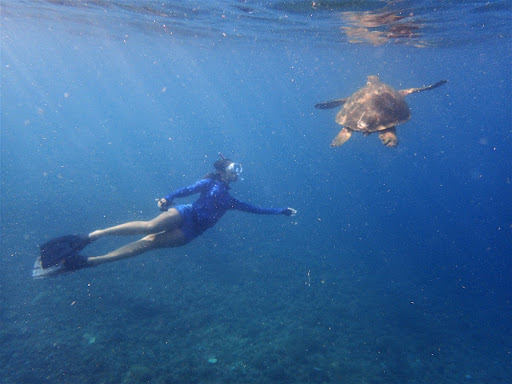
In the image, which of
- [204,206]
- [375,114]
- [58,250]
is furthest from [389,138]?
[58,250]

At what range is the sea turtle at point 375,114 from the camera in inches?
289

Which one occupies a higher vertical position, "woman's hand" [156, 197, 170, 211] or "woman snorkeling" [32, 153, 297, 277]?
"woman's hand" [156, 197, 170, 211]

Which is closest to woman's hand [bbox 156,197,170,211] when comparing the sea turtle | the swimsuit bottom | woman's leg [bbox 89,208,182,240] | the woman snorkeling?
the woman snorkeling

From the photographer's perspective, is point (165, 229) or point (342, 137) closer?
point (165, 229)

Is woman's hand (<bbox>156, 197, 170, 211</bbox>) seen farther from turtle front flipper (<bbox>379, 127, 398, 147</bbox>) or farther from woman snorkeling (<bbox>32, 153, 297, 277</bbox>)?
turtle front flipper (<bbox>379, 127, 398, 147</bbox>)

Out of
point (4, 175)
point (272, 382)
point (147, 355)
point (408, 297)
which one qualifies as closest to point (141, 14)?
point (4, 175)

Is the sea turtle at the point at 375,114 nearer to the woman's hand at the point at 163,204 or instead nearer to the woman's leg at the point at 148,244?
the woman's hand at the point at 163,204

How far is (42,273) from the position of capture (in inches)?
210

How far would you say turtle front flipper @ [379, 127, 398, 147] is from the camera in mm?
6771

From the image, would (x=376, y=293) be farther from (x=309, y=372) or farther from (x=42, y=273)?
(x=42, y=273)

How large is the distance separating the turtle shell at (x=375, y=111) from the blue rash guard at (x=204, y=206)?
10.4ft

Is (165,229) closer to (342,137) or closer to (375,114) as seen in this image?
(342,137)

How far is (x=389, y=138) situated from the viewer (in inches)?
276

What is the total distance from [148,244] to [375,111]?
6556 mm
